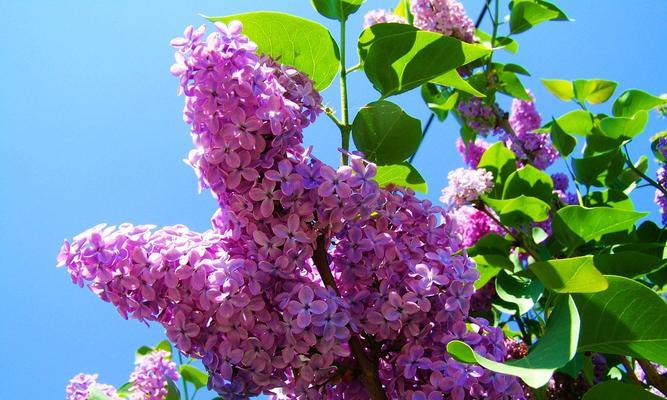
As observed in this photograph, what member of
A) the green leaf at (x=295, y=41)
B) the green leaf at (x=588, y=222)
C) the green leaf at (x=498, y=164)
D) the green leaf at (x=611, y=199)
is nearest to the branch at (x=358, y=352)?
the green leaf at (x=295, y=41)

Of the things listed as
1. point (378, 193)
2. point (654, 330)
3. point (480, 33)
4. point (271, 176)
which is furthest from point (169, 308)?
point (480, 33)

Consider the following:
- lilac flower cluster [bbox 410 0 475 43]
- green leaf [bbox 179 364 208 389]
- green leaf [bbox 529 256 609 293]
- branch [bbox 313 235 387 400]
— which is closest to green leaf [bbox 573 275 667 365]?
green leaf [bbox 529 256 609 293]

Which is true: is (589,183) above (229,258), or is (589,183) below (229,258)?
above

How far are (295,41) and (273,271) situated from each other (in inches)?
17.5

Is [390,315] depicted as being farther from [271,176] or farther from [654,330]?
[654,330]

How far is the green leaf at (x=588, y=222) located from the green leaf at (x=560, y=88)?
0.92m

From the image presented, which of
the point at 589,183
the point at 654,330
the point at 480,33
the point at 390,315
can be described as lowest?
the point at 654,330

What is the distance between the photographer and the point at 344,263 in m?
0.97

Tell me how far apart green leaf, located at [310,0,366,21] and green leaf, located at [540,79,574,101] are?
1682 millimetres

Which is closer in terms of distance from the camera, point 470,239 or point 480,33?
point 470,239

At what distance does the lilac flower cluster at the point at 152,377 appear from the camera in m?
1.96

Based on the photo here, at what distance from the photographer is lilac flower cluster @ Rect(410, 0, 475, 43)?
2506 mm

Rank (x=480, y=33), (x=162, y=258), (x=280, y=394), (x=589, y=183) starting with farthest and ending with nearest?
(x=480, y=33) → (x=589, y=183) → (x=280, y=394) → (x=162, y=258)

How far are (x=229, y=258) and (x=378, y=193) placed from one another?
24 cm
